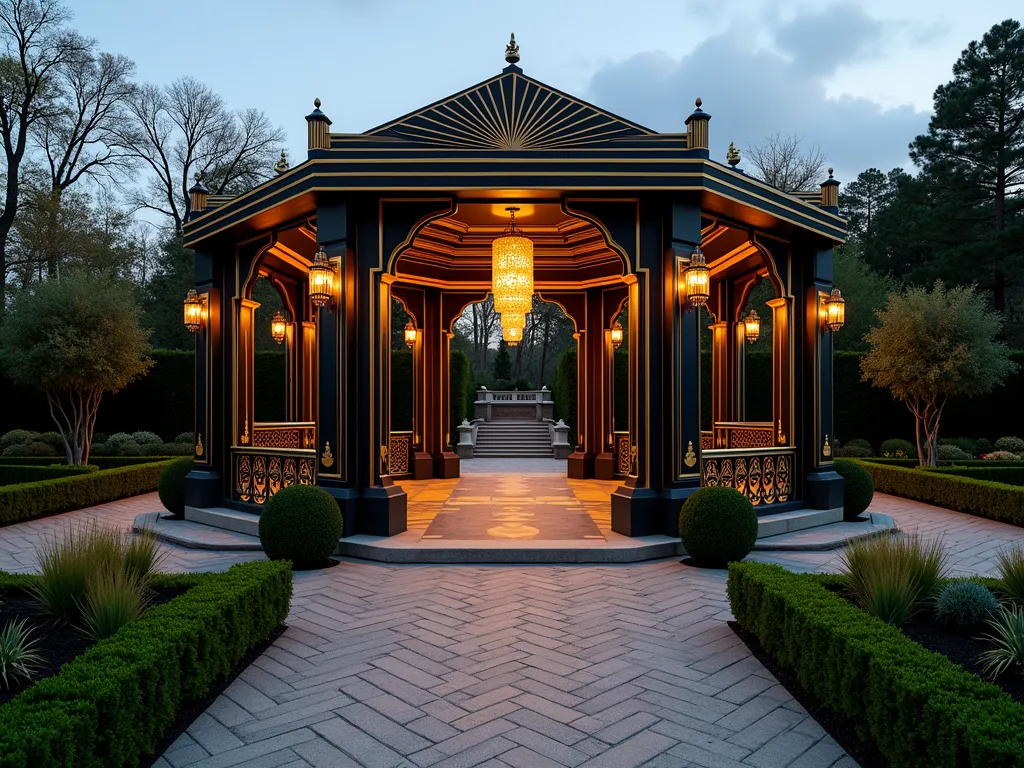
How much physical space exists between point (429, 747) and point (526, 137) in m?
6.58

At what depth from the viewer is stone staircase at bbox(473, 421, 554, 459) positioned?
2036cm

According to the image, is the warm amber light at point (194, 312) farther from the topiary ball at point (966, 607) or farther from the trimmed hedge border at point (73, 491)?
the topiary ball at point (966, 607)

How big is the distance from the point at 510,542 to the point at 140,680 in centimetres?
465

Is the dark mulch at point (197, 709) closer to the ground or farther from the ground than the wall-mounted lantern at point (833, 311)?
closer to the ground

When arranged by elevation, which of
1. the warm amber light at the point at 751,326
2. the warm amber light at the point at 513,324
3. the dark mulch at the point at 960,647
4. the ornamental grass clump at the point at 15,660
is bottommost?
the dark mulch at the point at 960,647

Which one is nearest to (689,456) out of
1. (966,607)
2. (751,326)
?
(966,607)

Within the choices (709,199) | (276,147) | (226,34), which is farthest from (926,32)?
(709,199)

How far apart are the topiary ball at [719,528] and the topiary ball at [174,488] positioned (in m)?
7.02

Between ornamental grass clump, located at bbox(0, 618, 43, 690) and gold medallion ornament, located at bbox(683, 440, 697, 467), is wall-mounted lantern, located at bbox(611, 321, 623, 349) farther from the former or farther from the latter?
ornamental grass clump, located at bbox(0, 618, 43, 690)

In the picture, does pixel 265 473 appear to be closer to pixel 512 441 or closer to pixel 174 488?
pixel 174 488

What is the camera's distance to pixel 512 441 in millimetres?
21594

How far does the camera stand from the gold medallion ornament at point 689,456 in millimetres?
7641

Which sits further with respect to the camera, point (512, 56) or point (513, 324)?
point (513, 324)

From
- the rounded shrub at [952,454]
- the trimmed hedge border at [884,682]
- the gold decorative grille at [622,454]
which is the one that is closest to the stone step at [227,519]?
the trimmed hedge border at [884,682]
